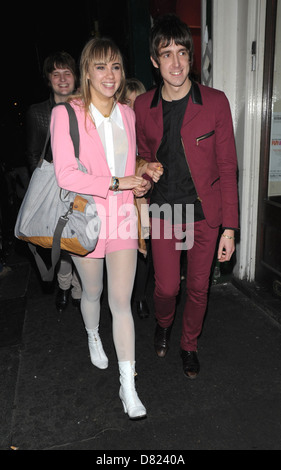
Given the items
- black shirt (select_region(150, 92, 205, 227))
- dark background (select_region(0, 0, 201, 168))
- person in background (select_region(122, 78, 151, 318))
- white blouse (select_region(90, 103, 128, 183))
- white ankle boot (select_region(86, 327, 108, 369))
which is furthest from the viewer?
dark background (select_region(0, 0, 201, 168))

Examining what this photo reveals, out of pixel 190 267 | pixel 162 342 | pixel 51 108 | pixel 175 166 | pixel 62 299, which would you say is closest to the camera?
pixel 175 166

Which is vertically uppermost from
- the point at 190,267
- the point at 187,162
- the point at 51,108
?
the point at 51,108

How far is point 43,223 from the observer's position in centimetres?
211

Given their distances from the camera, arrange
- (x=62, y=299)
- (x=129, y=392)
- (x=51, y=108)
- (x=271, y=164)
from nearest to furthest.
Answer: (x=129, y=392) < (x=51, y=108) < (x=271, y=164) < (x=62, y=299)

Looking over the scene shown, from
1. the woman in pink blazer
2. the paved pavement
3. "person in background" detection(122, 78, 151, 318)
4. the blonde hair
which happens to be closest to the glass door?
the paved pavement

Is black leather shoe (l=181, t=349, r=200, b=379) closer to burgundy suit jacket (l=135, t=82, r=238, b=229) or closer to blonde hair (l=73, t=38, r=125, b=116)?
burgundy suit jacket (l=135, t=82, r=238, b=229)

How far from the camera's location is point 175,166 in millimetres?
2303

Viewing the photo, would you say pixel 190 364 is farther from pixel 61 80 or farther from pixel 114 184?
pixel 61 80

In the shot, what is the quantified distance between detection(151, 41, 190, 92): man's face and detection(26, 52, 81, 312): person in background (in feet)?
4.12

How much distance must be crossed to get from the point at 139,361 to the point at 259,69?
2.82 meters

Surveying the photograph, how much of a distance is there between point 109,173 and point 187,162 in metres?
0.52

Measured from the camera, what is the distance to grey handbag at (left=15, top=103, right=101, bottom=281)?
79.7 inches

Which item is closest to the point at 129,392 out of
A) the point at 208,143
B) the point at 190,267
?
the point at 190,267

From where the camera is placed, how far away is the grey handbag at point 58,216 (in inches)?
79.7
